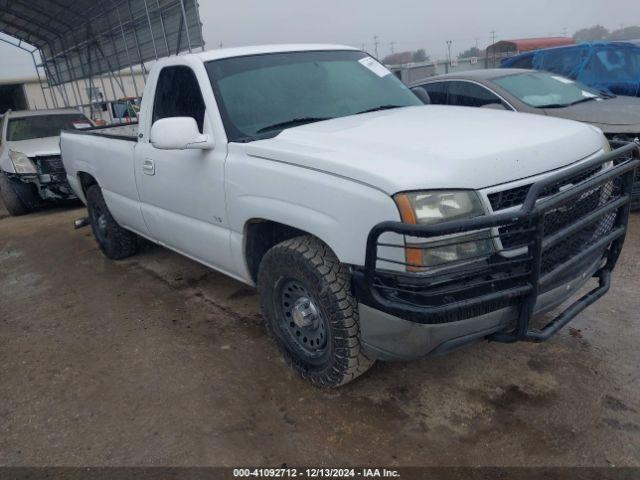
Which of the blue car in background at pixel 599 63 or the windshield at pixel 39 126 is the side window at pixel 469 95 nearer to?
the blue car in background at pixel 599 63

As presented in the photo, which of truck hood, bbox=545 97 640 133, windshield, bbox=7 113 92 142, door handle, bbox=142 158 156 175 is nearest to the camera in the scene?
door handle, bbox=142 158 156 175

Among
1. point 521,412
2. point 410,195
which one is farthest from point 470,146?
point 521,412

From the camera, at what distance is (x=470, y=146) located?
97.1 inches

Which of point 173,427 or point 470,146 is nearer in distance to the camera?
point 470,146

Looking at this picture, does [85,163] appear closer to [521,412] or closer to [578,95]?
[521,412]

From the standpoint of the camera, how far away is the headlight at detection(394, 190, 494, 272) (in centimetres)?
221

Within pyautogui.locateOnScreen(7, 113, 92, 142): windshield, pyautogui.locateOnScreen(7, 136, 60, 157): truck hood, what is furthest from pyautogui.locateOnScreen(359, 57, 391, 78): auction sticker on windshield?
pyautogui.locateOnScreen(7, 113, 92, 142): windshield

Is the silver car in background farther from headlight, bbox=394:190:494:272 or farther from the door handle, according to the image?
headlight, bbox=394:190:494:272

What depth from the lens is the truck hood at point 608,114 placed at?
5.55 metres

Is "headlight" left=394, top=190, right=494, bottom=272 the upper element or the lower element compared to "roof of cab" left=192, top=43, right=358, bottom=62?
lower

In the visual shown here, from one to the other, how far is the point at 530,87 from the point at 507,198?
479cm

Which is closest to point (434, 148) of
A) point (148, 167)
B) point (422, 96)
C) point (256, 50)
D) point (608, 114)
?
point (256, 50)

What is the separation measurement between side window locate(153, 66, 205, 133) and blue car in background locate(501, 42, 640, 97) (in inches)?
288

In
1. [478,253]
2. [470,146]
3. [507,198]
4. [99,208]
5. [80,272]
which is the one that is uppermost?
[470,146]
